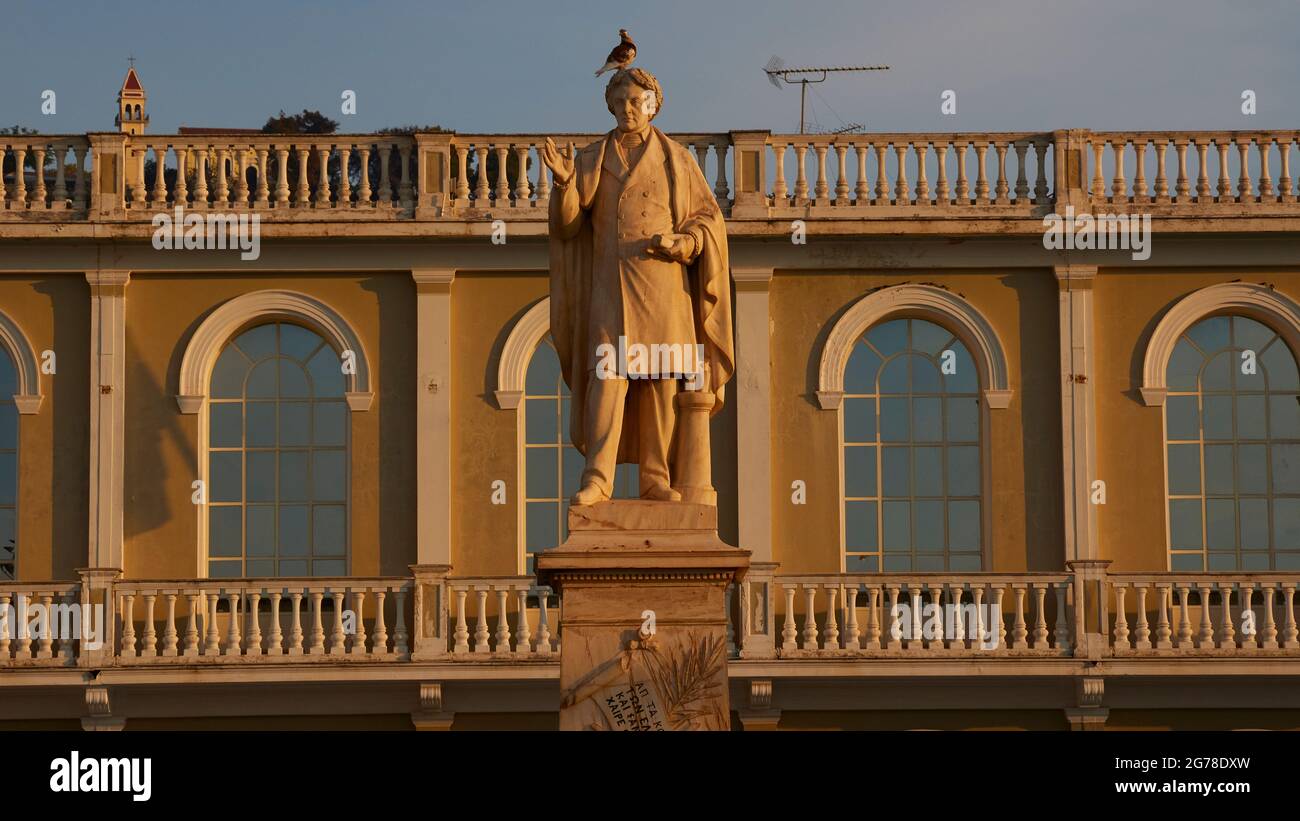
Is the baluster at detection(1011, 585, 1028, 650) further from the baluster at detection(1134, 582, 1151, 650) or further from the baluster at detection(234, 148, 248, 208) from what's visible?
the baluster at detection(234, 148, 248, 208)

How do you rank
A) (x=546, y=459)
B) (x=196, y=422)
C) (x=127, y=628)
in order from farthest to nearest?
(x=546, y=459) < (x=196, y=422) < (x=127, y=628)

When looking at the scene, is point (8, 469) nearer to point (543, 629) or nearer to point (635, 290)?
point (543, 629)

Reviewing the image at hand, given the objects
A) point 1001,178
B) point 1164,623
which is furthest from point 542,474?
point 1164,623

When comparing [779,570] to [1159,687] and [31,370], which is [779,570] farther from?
[31,370]

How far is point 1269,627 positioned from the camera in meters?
27.1

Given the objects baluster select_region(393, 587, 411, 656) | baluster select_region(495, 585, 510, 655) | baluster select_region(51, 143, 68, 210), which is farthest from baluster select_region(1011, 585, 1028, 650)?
baluster select_region(51, 143, 68, 210)

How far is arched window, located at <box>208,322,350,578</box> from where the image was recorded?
2817 cm

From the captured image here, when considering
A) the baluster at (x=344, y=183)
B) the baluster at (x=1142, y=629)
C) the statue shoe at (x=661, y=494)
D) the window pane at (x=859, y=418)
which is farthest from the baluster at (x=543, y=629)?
the statue shoe at (x=661, y=494)

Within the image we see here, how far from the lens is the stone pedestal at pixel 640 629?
15.6 metres

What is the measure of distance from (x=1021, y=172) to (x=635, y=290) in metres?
13.0

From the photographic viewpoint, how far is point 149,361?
28328 millimetres
